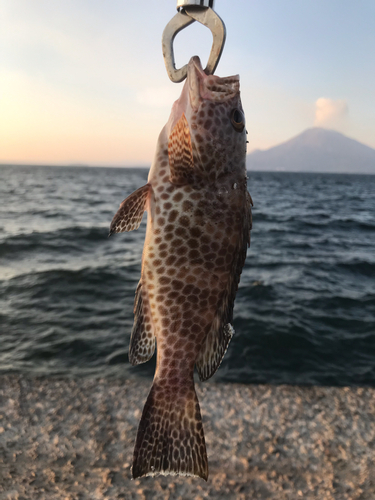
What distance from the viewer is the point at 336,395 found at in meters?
5.43

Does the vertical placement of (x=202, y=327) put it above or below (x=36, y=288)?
above

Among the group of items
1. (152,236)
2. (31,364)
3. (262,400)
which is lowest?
(31,364)

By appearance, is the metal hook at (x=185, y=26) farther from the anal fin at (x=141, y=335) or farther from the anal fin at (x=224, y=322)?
the anal fin at (x=141, y=335)

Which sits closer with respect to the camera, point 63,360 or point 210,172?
point 210,172

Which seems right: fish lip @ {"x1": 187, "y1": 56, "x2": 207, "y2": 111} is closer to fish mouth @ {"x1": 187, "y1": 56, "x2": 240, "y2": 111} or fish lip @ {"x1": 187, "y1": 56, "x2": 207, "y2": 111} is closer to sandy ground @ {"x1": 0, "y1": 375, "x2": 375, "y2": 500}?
fish mouth @ {"x1": 187, "y1": 56, "x2": 240, "y2": 111}

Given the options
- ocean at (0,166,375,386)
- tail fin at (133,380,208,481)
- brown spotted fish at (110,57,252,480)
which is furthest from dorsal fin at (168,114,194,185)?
ocean at (0,166,375,386)

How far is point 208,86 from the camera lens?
2.43 meters

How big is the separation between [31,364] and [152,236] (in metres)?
8.23

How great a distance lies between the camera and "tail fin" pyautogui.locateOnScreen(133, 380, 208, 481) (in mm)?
2346

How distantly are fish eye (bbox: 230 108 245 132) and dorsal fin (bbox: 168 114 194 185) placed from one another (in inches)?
12.6

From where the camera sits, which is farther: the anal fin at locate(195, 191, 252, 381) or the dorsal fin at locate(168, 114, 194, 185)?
the anal fin at locate(195, 191, 252, 381)

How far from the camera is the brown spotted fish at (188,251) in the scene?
229cm

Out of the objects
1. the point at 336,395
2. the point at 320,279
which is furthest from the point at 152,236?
the point at 320,279

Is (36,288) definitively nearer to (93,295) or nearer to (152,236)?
(93,295)
